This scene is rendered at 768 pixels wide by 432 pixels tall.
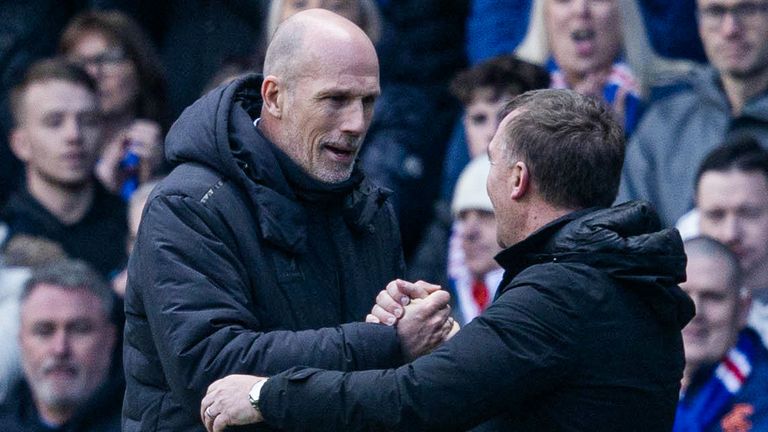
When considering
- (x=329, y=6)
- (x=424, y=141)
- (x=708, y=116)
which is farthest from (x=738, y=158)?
(x=329, y=6)

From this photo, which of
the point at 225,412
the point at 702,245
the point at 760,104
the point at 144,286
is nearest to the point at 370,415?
the point at 225,412

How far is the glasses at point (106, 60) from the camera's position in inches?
300

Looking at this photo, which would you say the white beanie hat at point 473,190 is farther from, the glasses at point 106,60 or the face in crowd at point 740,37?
the glasses at point 106,60

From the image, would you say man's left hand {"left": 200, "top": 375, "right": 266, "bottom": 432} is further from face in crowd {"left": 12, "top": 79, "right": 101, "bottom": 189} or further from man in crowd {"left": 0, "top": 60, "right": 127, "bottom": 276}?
face in crowd {"left": 12, "top": 79, "right": 101, "bottom": 189}

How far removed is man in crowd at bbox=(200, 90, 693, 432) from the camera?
355cm

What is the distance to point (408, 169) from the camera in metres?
7.22

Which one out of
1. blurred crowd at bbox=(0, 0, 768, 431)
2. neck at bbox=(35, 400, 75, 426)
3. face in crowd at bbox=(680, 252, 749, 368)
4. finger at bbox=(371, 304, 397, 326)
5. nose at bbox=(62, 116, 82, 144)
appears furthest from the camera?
nose at bbox=(62, 116, 82, 144)

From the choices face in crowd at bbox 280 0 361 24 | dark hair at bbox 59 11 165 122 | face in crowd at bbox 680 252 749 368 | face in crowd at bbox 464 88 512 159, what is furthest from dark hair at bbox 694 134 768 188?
dark hair at bbox 59 11 165 122

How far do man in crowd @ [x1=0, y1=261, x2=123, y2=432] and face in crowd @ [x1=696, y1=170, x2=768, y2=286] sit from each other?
2.29 m

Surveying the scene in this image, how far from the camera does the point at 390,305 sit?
3848mm

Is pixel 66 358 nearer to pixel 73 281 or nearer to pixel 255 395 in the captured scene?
pixel 73 281

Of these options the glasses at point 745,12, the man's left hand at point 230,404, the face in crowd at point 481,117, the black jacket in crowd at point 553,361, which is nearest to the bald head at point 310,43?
the black jacket in crowd at point 553,361

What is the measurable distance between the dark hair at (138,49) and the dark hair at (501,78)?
143cm

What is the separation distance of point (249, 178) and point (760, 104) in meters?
3.17
